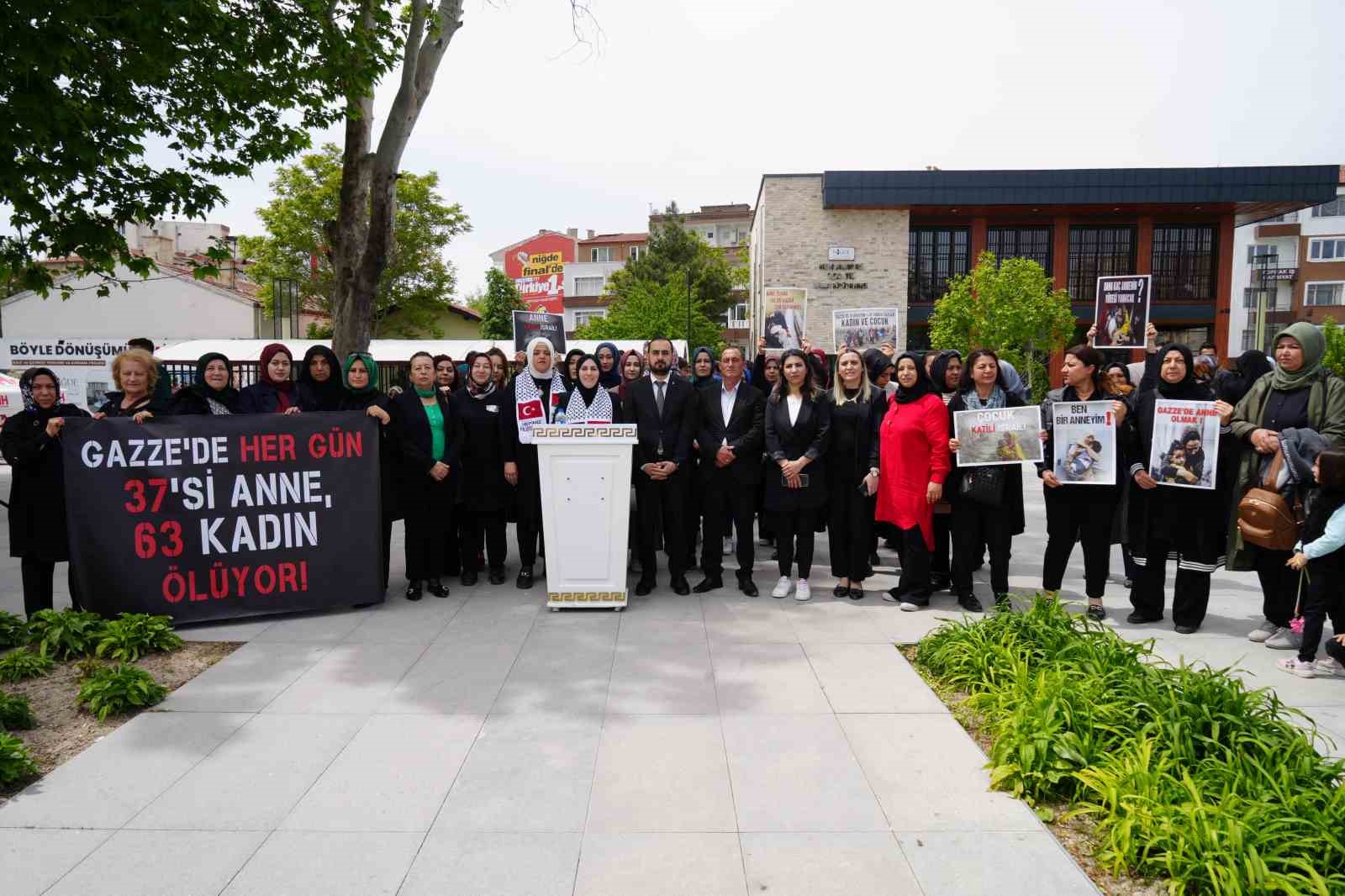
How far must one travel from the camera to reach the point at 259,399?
6.93m

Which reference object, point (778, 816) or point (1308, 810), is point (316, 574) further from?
point (1308, 810)

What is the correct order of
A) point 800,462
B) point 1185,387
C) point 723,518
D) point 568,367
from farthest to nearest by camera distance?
point 568,367, point 723,518, point 800,462, point 1185,387

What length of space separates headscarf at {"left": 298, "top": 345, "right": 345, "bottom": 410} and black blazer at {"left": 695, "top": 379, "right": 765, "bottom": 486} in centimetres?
307

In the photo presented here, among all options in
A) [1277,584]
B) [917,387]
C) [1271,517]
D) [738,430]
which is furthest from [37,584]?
[1277,584]

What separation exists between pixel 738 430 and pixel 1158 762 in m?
4.30

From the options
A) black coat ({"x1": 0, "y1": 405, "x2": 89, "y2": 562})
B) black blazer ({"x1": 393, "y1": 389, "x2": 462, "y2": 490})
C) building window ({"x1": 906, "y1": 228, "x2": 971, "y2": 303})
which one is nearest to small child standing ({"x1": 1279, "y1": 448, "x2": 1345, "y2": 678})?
black blazer ({"x1": 393, "y1": 389, "x2": 462, "y2": 490})

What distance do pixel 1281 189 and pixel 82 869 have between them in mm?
47264

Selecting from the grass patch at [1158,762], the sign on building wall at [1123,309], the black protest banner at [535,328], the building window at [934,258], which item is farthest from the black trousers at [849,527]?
the building window at [934,258]

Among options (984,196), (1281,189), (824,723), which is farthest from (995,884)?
(1281,189)

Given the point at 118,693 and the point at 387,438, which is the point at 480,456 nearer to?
the point at 387,438

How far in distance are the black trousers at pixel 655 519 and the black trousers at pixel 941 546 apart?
215 cm

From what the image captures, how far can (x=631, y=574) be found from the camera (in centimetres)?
812

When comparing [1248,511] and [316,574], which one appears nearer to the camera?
[1248,511]

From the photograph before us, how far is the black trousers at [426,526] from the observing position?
7125 millimetres
